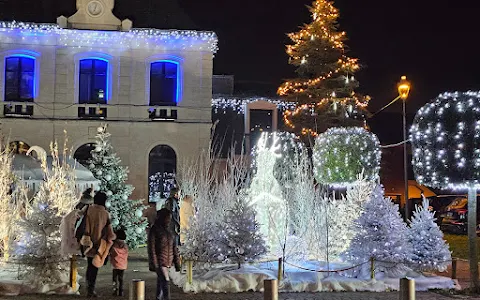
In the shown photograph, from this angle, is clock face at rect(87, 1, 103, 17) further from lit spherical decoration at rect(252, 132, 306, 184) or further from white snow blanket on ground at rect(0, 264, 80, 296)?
white snow blanket on ground at rect(0, 264, 80, 296)

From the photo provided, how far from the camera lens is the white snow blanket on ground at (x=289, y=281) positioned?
13070 millimetres

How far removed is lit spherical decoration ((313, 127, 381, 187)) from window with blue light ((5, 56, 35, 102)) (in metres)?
15.3

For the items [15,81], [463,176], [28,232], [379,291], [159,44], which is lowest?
[379,291]

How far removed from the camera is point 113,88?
96.1 ft

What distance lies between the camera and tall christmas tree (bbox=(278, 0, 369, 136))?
30.0 m

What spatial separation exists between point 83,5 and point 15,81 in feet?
15.3

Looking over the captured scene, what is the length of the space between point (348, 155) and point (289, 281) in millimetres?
6875

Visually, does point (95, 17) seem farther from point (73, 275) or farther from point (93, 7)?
point (73, 275)

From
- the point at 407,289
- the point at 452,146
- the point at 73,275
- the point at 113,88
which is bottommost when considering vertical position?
the point at 73,275

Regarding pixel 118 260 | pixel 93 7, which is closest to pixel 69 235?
pixel 118 260

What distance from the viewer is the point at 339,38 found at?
99.9 ft

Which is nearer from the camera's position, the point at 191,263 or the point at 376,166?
the point at 191,263

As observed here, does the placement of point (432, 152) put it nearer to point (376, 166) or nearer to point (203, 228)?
point (203, 228)

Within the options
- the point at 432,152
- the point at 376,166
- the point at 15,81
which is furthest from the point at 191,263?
the point at 15,81
